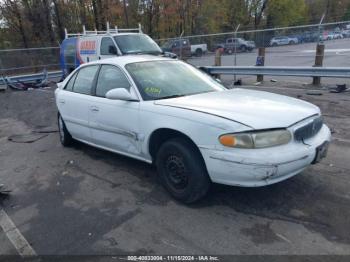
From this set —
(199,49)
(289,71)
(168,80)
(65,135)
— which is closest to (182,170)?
(168,80)

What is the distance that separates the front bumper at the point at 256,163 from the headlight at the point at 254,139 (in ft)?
0.16

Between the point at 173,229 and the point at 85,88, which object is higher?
the point at 85,88

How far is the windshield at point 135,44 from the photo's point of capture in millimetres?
10750

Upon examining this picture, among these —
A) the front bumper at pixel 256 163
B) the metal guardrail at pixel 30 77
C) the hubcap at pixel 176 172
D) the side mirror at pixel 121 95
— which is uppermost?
the side mirror at pixel 121 95

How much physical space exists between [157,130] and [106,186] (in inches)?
44.3

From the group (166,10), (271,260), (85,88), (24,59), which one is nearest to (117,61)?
(85,88)

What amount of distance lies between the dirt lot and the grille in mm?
699

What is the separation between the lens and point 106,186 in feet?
13.6

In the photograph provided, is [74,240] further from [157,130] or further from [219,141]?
[219,141]

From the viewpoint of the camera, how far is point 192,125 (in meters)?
3.21

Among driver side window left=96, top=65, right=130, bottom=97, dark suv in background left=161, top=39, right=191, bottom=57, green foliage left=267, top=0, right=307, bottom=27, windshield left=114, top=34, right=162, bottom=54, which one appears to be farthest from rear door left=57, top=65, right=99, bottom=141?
green foliage left=267, top=0, right=307, bottom=27

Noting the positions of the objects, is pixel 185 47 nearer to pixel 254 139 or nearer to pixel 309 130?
pixel 309 130

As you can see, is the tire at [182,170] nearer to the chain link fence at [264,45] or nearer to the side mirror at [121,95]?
the side mirror at [121,95]

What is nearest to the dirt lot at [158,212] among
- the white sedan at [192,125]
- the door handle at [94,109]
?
the white sedan at [192,125]
